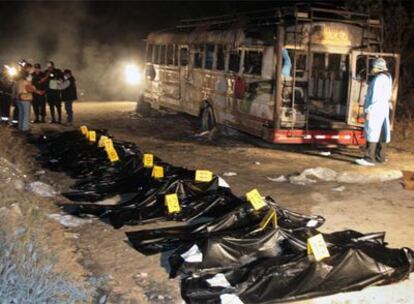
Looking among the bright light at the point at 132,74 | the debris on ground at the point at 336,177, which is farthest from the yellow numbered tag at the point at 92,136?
the bright light at the point at 132,74

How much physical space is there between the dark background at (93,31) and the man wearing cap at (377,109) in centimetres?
1686

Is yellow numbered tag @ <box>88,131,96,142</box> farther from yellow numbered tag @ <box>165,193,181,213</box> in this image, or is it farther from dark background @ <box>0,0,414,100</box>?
dark background @ <box>0,0,414,100</box>

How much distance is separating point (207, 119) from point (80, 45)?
17.5m

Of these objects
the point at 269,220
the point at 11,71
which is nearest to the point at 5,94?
the point at 11,71

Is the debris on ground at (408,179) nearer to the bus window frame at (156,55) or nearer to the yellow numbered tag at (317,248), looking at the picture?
the yellow numbered tag at (317,248)

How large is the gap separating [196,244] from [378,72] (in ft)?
20.3

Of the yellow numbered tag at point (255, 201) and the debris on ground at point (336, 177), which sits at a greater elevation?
the yellow numbered tag at point (255, 201)

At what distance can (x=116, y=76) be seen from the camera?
27578 mm

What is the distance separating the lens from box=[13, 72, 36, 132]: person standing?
44.1 feet

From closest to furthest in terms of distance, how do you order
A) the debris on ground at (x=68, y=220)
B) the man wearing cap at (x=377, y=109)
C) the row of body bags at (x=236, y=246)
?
1. the row of body bags at (x=236, y=246)
2. the debris on ground at (x=68, y=220)
3. the man wearing cap at (x=377, y=109)

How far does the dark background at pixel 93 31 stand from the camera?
27.6 metres

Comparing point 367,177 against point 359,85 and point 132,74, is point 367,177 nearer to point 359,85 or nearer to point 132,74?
point 359,85

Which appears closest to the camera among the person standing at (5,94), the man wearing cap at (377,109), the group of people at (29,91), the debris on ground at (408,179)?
the debris on ground at (408,179)

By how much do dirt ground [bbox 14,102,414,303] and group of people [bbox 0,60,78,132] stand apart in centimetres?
64
